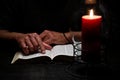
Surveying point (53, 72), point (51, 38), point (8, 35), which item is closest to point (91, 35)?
point (53, 72)

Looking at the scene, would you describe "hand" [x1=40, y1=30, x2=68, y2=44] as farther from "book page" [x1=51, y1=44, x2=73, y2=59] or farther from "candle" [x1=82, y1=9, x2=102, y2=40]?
"candle" [x1=82, y1=9, x2=102, y2=40]

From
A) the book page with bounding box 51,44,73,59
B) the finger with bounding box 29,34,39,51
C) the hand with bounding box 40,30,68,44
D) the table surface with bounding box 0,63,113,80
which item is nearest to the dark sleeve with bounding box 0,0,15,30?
the hand with bounding box 40,30,68,44

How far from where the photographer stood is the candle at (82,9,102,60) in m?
1.04

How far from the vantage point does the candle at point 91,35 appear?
41.0 inches

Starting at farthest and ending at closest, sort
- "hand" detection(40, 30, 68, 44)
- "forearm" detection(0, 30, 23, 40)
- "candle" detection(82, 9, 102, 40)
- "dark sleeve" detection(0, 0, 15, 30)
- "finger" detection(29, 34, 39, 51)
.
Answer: "dark sleeve" detection(0, 0, 15, 30) → "forearm" detection(0, 30, 23, 40) → "hand" detection(40, 30, 68, 44) → "finger" detection(29, 34, 39, 51) → "candle" detection(82, 9, 102, 40)

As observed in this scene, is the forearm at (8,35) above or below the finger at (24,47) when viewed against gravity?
below

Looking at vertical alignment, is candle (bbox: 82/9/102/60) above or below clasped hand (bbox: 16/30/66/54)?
above

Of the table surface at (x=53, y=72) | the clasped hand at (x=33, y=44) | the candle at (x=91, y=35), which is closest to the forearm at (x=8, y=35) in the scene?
the clasped hand at (x=33, y=44)

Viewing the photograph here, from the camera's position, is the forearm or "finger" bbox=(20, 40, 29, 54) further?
the forearm

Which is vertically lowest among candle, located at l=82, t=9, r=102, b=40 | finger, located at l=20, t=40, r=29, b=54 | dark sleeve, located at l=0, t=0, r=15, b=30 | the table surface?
the table surface

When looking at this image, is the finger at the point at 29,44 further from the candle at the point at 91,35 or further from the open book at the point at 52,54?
the candle at the point at 91,35

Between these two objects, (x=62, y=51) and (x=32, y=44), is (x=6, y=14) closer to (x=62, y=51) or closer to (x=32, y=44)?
(x=32, y=44)

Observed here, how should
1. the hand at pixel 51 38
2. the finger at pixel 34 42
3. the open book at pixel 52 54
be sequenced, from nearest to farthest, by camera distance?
the open book at pixel 52 54
the finger at pixel 34 42
the hand at pixel 51 38

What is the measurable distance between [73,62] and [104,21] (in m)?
0.21
